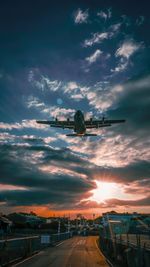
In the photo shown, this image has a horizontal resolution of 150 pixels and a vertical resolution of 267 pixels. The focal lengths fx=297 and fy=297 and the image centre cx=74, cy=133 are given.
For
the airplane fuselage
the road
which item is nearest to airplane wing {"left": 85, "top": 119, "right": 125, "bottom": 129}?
the airplane fuselage

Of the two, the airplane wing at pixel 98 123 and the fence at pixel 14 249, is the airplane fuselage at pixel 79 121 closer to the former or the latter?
the airplane wing at pixel 98 123

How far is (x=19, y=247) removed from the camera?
22.0 m

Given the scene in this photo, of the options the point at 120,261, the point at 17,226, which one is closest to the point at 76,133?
the point at 120,261

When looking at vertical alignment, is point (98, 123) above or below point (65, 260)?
above

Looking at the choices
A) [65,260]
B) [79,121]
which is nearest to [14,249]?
[65,260]

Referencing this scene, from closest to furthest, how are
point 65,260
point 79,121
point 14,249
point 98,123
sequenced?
point 14,249 < point 65,260 < point 79,121 < point 98,123

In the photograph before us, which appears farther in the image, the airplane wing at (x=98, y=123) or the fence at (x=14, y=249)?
the airplane wing at (x=98, y=123)

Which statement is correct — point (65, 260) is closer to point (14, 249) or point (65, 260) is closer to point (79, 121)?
point (14, 249)

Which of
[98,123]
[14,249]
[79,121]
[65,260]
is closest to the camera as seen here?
[14,249]

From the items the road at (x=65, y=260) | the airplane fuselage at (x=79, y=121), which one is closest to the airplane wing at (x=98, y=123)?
the airplane fuselage at (x=79, y=121)

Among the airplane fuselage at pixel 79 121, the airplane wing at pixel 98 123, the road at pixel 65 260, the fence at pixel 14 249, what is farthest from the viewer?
the airplane wing at pixel 98 123

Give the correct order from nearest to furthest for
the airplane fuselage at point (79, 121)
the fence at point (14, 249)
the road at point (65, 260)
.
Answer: the fence at point (14, 249)
the road at point (65, 260)
the airplane fuselage at point (79, 121)

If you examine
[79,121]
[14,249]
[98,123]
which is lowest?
[14,249]

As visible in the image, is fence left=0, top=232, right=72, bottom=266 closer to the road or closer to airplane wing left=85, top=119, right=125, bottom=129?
the road
